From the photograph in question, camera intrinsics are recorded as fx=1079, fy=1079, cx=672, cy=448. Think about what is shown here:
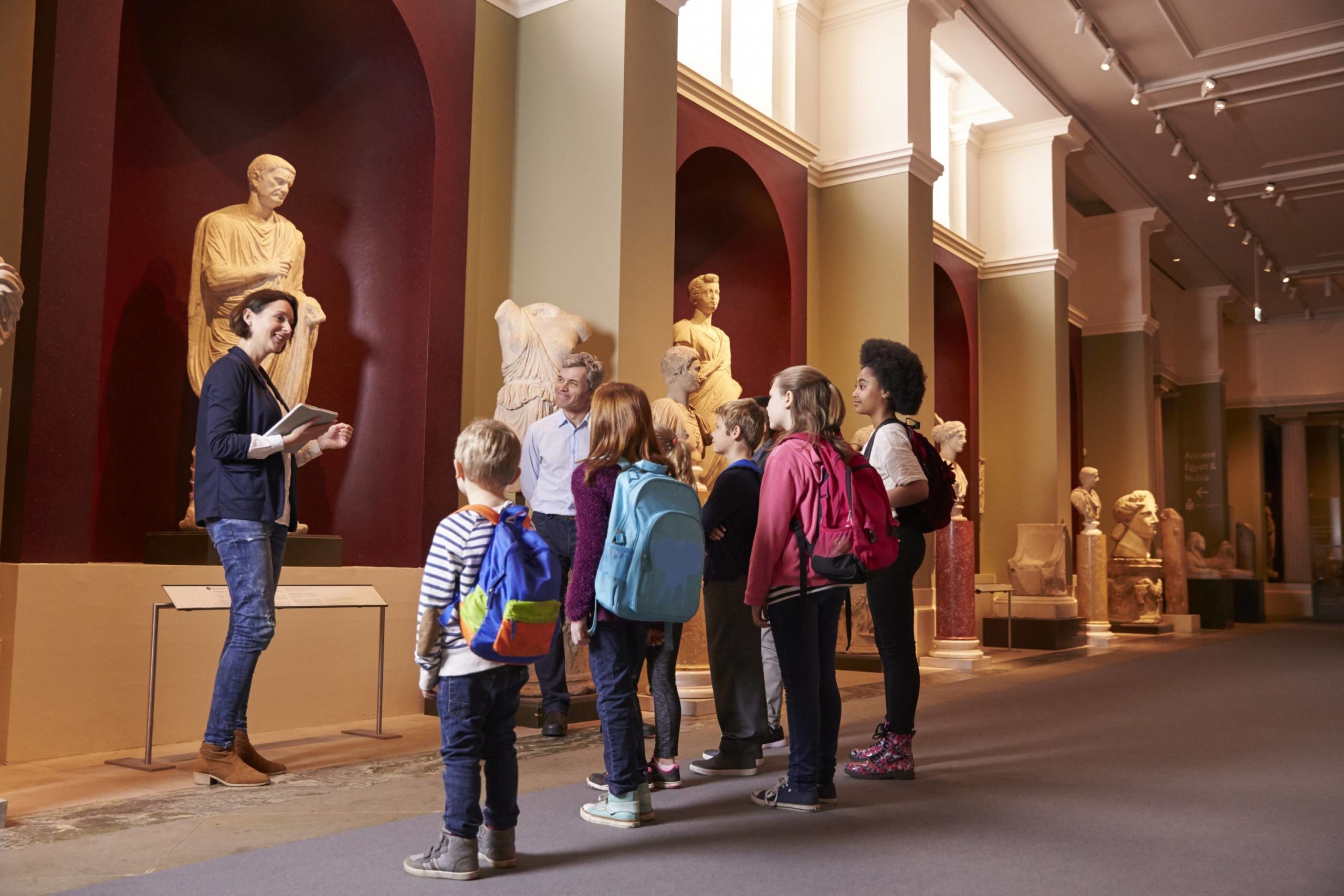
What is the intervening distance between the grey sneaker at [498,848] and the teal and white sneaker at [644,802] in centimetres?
54

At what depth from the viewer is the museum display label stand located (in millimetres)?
3951

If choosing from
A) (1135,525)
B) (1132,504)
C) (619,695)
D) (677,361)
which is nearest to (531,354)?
(677,361)

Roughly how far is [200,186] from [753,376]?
17.8ft

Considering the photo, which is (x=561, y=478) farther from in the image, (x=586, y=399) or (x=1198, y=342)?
(x=1198, y=342)

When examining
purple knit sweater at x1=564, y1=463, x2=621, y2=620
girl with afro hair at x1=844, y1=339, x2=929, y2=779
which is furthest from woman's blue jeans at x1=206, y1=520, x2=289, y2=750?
girl with afro hair at x1=844, y1=339, x2=929, y2=779

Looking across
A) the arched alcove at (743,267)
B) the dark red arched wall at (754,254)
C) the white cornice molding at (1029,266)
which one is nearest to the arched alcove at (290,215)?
the dark red arched wall at (754,254)

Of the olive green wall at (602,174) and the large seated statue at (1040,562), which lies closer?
the olive green wall at (602,174)

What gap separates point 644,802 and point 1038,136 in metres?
11.5

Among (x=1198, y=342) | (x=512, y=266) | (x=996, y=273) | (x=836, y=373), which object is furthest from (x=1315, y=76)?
(x=512, y=266)

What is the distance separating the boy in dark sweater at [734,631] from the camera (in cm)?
392

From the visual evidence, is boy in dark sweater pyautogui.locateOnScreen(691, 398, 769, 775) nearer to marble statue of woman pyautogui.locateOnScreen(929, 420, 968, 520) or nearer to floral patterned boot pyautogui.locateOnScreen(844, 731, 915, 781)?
floral patterned boot pyautogui.locateOnScreen(844, 731, 915, 781)

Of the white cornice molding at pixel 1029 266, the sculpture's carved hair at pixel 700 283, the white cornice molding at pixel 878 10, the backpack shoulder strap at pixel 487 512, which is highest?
the white cornice molding at pixel 878 10

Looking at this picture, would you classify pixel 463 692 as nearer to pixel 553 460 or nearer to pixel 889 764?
pixel 889 764

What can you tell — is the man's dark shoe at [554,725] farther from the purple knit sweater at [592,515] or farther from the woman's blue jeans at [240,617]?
the purple knit sweater at [592,515]
